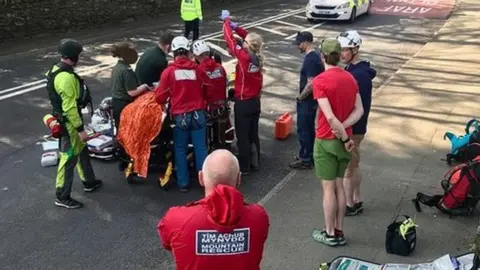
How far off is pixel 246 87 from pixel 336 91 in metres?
2.26

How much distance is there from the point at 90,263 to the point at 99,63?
9224 mm

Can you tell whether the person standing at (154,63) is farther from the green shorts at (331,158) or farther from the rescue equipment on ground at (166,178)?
the green shorts at (331,158)

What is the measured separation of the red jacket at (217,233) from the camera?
2.88m

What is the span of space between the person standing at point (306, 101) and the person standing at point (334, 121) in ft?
6.07

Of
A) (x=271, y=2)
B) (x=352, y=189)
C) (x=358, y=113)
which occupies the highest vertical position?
(x=358, y=113)

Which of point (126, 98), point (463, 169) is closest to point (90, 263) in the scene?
point (126, 98)

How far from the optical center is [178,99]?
671 centimetres

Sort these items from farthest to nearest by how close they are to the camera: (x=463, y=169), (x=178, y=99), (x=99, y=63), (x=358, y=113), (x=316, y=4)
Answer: (x=316, y=4), (x=99, y=63), (x=178, y=99), (x=463, y=169), (x=358, y=113)

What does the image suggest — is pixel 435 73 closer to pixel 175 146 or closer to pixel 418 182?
pixel 418 182

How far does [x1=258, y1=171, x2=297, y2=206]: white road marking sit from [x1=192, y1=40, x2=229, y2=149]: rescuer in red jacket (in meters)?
1.00

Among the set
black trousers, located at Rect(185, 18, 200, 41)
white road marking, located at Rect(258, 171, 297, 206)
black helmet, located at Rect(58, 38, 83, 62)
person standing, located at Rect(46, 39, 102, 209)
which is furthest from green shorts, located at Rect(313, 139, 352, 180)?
black trousers, located at Rect(185, 18, 200, 41)

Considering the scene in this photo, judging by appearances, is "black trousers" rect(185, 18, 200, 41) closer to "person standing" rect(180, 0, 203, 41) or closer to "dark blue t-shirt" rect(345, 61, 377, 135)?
"person standing" rect(180, 0, 203, 41)

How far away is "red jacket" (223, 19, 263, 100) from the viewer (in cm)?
697

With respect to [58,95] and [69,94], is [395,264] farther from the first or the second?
[58,95]
